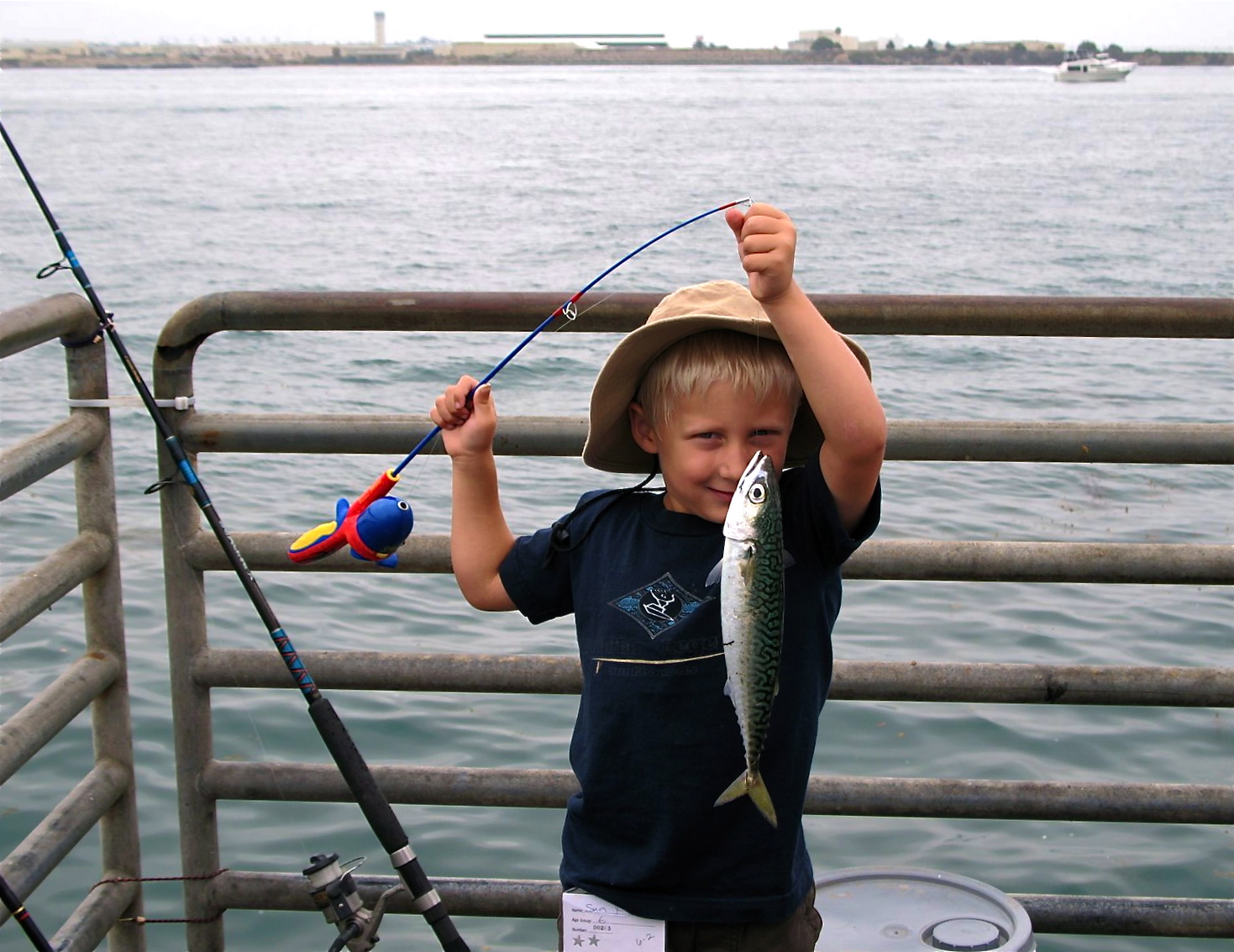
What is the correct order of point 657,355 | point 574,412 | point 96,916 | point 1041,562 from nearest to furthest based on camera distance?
point 657,355, point 1041,562, point 96,916, point 574,412

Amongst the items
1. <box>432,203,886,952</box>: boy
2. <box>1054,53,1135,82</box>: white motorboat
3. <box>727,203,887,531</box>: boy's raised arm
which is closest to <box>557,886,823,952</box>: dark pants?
<box>432,203,886,952</box>: boy

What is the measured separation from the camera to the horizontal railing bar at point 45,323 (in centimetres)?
246

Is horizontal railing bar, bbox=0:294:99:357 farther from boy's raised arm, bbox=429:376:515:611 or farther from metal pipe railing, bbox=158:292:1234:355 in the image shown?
boy's raised arm, bbox=429:376:515:611

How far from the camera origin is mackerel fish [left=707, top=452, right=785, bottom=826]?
176 centimetres

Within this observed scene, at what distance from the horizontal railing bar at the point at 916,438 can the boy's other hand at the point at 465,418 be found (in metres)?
0.62

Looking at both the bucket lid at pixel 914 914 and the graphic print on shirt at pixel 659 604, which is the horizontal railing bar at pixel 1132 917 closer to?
the bucket lid at pixel 914 914

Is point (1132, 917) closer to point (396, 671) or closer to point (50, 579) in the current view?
point (396, 671)

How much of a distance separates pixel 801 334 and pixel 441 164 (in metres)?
28.4

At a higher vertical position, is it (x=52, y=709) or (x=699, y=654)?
(x=699, y=654)

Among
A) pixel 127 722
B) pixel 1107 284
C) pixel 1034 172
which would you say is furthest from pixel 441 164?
pixel 127 722

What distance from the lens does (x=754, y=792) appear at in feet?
6.15

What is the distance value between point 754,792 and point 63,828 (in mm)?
1545

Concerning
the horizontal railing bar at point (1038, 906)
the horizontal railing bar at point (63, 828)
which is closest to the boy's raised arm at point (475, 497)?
the horizontal railing bar at point (1038, 906)

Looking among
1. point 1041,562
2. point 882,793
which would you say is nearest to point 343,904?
point 882,793
